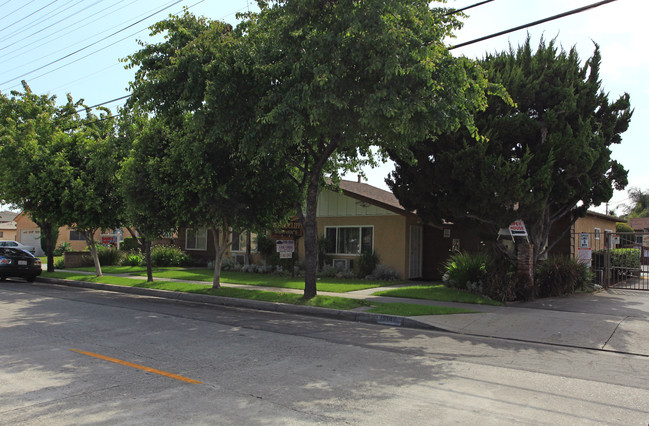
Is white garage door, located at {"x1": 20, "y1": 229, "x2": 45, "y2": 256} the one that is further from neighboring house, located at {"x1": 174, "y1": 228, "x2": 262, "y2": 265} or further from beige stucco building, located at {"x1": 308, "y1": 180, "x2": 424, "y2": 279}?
beige stucco building, located at {"x1": 308, "y1": 180, "x2": 424, "y2": 279}

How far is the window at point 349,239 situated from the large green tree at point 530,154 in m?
5.29

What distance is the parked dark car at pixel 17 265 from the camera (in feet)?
62.0

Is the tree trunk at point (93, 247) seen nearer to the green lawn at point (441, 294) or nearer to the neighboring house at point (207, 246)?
the neighboring house at point (207, 246)

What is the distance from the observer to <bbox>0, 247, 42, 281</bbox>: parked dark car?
18906mm

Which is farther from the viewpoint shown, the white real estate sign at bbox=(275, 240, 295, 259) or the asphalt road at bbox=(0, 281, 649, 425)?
the white real estate sign at bbox=(275, 240, 295, 259)

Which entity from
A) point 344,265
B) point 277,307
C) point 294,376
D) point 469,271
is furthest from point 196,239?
point 294,376

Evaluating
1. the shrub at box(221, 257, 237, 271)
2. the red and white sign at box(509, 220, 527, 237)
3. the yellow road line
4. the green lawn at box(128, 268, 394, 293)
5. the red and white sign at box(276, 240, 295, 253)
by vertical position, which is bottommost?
the yellow road line

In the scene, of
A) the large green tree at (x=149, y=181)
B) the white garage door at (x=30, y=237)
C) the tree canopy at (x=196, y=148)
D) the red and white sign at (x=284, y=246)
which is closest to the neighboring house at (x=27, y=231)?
the white garage door at (x=30, y=237)

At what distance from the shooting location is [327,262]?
21078 millimetres

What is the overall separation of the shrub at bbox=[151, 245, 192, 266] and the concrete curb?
776 centimetres

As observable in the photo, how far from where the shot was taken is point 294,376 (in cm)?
606

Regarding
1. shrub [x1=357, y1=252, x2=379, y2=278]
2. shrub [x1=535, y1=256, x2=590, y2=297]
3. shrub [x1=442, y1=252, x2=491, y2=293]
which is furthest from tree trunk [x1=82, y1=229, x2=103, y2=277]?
shrub [x1=535, y1=256, x2=590, y2=297]

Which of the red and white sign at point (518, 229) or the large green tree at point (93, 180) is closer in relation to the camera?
the red and white sign at point (518, 229)

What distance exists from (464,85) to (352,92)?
246 centimetres
